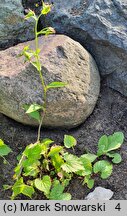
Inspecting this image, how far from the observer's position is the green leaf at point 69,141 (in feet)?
9.37

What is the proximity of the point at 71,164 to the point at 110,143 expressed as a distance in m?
0.33

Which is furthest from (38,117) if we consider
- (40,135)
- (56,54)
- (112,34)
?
(112,34)

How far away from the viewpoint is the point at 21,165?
268 centimetres

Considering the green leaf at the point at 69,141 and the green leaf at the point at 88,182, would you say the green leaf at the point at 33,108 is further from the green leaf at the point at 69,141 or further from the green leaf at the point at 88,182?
the green leaf at the point at 88,182

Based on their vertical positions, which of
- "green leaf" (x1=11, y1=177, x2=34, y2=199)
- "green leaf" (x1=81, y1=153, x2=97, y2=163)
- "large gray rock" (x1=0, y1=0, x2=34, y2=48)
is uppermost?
"large gray rock" (x1=0, y1=0, x2=34, y2=48)

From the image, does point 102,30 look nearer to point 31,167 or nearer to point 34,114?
point 34,114

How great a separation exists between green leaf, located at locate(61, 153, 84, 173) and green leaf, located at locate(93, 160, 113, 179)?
118mm

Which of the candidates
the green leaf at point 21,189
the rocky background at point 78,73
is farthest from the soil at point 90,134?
the green leaf at point 21,189

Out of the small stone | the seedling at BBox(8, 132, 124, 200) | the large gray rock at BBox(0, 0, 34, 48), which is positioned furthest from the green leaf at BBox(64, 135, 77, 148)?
the large gray rock at BBox(0, 0, 34, 48)

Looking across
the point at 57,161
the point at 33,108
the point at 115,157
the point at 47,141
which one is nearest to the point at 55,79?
the point at 33,108

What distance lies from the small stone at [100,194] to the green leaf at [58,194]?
139 millimetres

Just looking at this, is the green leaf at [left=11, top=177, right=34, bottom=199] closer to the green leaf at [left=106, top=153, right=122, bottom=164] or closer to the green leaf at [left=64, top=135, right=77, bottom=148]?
the green leaf at [left=64, top=135, right=77, bottom=148]

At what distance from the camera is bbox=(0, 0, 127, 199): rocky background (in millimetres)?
2805

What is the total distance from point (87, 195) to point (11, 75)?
2.92 ft
